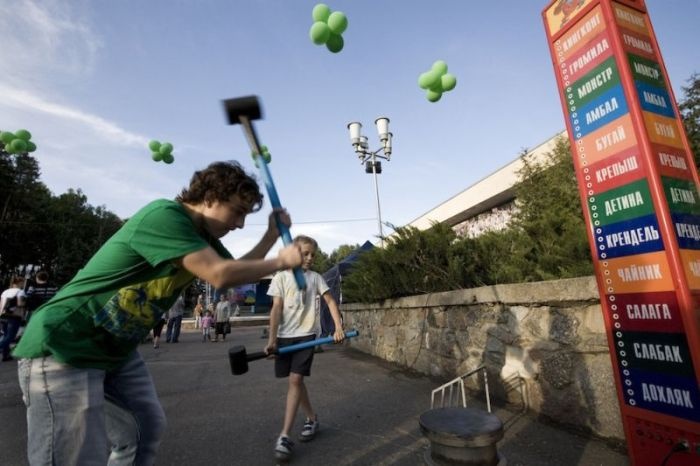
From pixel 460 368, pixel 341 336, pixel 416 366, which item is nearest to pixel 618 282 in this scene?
pixel 341 336

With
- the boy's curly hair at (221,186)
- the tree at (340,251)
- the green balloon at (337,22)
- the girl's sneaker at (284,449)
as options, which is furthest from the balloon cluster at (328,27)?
the tree at (340,251)

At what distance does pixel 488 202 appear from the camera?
13391mm

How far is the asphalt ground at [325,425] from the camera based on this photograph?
10.1ft

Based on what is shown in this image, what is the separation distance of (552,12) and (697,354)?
2.77 meters

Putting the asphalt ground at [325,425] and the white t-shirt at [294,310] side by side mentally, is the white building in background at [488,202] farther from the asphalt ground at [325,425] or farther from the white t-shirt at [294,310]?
the white t-shirt at [294,310]

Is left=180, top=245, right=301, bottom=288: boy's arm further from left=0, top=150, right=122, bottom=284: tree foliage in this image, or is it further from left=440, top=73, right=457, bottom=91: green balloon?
left=0, top=150, right=122, bottom=284: tree foliage

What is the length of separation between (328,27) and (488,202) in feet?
31.4

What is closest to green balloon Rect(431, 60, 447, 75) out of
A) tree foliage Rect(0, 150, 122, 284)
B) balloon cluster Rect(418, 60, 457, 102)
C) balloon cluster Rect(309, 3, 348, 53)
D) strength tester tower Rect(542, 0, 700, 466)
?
balloon cluster Rect(418, 60, 457, 102)

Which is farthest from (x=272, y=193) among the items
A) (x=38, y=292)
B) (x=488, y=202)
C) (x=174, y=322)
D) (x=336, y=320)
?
(x=174, y=322)

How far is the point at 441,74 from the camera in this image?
590 cm

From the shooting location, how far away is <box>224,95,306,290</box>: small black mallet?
2.15 m

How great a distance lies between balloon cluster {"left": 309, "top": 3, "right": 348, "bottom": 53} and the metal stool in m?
5.18

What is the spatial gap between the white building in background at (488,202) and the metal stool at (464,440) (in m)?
9.21

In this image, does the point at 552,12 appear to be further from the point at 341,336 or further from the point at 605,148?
the point at 341,336
